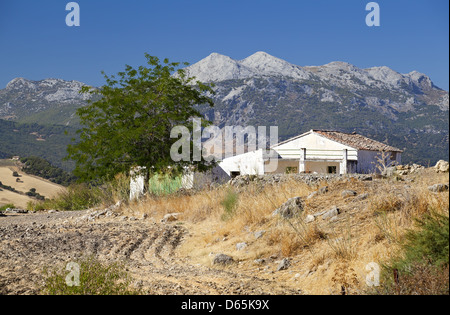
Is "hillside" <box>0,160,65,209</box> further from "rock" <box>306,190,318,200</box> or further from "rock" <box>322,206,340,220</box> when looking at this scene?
"rock" <box>322,206,340,220</box>

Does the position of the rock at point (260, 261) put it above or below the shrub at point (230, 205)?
below

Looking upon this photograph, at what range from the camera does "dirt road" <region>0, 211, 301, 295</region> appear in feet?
19.0

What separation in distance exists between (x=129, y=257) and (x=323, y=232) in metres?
3.43

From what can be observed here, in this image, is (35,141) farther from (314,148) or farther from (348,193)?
(348,193)

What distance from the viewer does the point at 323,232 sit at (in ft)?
24.1

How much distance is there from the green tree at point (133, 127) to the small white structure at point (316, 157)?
12073 millimetres

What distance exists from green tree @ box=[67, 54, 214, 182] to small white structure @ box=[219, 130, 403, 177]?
1207 centimetres

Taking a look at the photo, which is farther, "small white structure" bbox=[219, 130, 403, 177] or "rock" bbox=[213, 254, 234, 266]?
"small white structure" bbox=[219, 130, 403, 177]

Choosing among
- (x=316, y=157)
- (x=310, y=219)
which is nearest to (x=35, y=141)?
(x=316, y=157)

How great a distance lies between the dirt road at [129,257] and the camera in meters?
5.78

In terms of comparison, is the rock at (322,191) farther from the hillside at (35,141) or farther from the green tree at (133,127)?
the hillside at (35,141)

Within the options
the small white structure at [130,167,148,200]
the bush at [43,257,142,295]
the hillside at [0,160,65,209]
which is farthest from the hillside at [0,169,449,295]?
the hillside at [0,160,65,209]

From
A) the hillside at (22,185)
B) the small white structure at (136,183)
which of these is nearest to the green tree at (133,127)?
the small white structure at (136,183)
